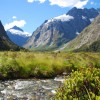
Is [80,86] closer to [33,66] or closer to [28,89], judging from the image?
[28,89]

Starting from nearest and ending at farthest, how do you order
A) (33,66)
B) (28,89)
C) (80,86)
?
(80,86)
(28,89)
(33,66)

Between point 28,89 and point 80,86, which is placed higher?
point 80,86

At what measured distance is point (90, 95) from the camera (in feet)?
23.9

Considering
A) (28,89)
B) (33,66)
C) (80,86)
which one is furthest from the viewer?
(33,66)

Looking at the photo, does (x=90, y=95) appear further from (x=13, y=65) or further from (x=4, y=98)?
(x=13, y=65)

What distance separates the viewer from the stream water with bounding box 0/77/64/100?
1683 cm

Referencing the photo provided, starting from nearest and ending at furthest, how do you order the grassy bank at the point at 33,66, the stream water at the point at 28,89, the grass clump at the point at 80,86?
the grass clump at the point at 80,86, the stream water at the point at 28,89, the grassy bank at the point at 33,66

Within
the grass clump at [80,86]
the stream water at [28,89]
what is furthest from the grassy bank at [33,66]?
the grass clump at [80,86]

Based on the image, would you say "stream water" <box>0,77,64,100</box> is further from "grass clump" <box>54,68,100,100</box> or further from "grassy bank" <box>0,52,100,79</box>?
"grass clump" <box>54,68,100,100</box>

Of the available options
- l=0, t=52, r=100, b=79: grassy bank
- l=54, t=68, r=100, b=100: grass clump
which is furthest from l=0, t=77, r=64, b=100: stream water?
l=54, t=68, r=100, b=100: grass clump

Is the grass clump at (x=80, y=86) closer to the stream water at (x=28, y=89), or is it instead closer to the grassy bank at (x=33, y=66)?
the stream water at (x=28, y=89)

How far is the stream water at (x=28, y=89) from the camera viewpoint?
1683 cm

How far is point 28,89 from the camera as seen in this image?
18.9 meters

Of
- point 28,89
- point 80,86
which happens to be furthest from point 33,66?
point 80,86
